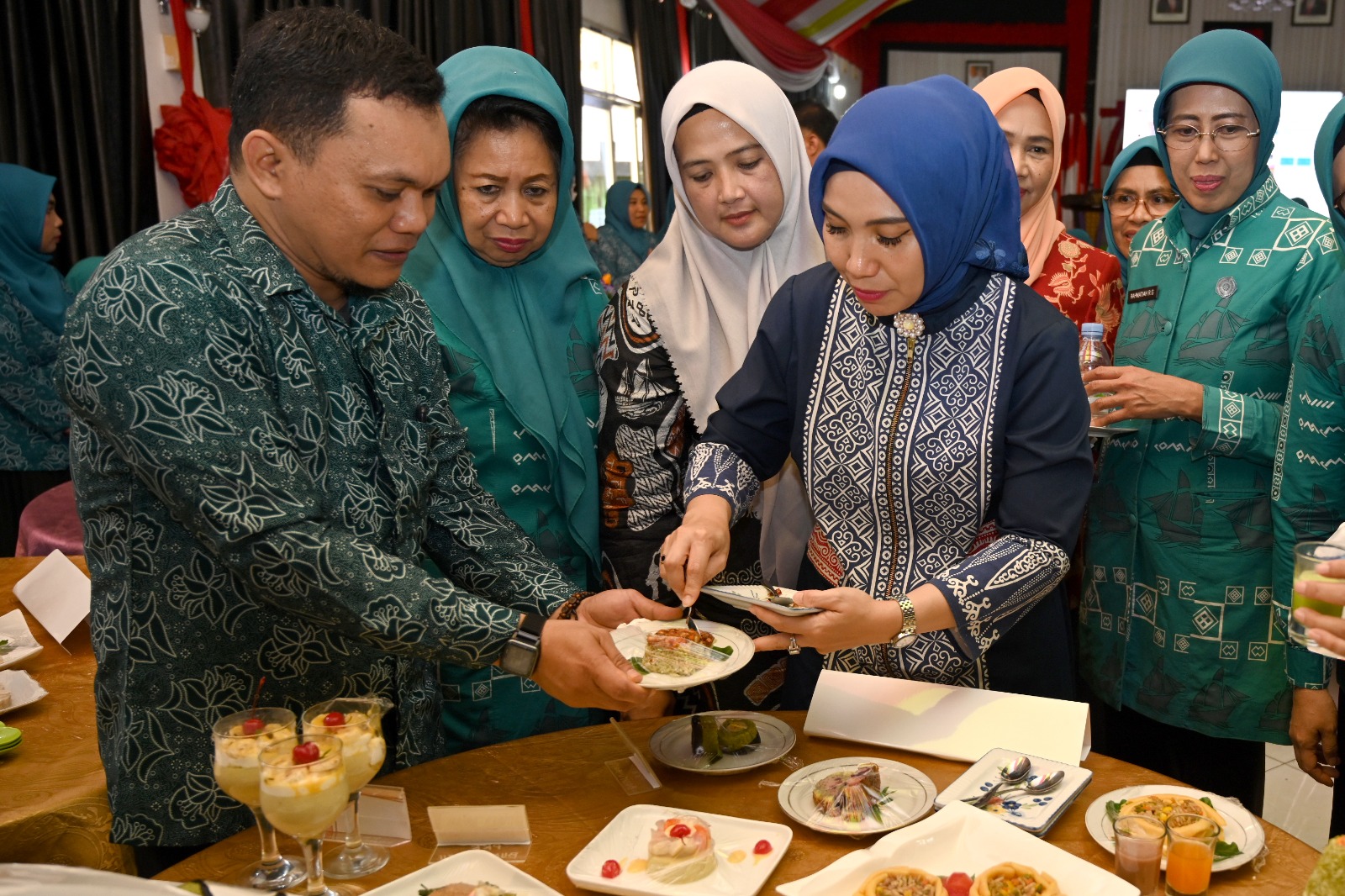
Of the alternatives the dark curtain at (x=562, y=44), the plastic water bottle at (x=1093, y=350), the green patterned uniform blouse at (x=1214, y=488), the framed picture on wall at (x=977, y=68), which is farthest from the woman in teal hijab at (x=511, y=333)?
the framed picture on wall at (x=977, y=68)

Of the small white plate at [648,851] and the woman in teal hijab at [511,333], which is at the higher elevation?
the woman in teal hijab at [511,333]

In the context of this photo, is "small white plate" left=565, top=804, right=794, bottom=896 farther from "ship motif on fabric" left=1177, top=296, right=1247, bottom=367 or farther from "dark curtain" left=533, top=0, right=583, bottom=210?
"dark curtain" left=533, top=0, right=583, bottom=210

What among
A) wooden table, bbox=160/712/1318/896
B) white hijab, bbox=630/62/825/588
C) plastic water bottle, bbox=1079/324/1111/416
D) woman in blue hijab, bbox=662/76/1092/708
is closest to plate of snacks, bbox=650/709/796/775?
wooden table, bbox=160/712/1318/896

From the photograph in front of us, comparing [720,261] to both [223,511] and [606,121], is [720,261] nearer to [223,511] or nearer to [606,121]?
[223,511]

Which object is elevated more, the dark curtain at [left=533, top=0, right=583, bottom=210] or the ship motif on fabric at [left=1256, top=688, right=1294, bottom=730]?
the dark curtain at [left=533, top=0, right=583, bottom=210]

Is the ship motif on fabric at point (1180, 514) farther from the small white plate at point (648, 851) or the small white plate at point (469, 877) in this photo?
the small white plate at point (469, 877)

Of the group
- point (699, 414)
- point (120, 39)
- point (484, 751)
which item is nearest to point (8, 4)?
point (120, 39)

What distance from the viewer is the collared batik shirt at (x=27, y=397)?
4500 millimetres

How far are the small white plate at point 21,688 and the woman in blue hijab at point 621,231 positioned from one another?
5.56 meters

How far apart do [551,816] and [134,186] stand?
3.94m

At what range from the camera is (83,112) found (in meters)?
4.33

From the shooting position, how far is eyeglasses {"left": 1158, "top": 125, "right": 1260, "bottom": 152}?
234 centimetres

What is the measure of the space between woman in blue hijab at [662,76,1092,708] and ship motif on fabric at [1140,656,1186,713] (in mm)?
620

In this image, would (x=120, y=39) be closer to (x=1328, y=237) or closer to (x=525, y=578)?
(x=525, y=578)
